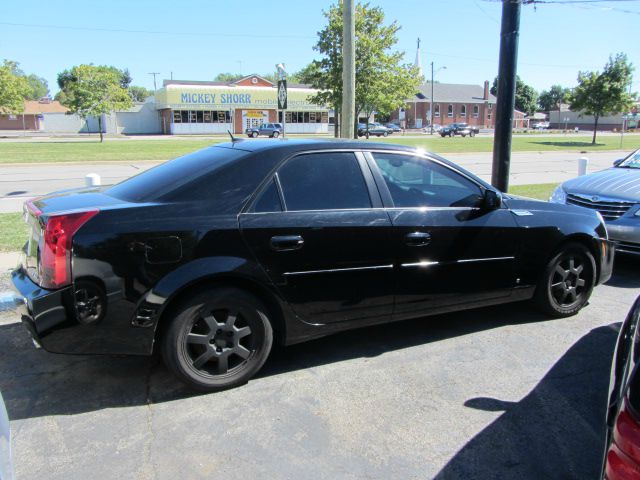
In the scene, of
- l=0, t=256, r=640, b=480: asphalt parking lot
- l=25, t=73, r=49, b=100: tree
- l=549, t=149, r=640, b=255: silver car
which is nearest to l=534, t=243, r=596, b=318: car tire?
l=0, t=256, r=640, b=480: asphalt parking lot

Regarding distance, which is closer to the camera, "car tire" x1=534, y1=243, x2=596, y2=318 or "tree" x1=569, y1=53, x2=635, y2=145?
"car tire" x1=534, y1=243, x2=596, y2=318

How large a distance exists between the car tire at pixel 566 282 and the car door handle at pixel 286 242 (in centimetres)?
244

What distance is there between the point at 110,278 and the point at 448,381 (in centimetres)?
240

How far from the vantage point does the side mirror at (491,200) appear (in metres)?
4.33

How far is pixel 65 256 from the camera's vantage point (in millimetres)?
3137

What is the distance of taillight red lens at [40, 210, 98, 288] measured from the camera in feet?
10.3

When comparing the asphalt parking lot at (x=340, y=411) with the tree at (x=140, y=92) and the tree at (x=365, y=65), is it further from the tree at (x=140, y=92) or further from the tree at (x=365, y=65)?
the tree at (x=140, y=92)

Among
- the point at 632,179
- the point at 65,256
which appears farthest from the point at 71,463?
the point at 632,179

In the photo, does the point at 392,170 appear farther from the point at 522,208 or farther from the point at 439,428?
the point at 439,428

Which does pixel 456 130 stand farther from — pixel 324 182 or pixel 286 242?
pixel 286 242

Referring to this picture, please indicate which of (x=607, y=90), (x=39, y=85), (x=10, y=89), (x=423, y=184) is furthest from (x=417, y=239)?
(x=39, y=85)

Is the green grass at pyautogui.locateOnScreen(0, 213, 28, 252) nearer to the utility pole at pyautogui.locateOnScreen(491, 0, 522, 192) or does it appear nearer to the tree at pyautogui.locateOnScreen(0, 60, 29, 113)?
the utility pole at pyautogui.locateOnScreen(491, 0, 522, 192)

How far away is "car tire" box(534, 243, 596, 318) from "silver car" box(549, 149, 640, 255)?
172cm

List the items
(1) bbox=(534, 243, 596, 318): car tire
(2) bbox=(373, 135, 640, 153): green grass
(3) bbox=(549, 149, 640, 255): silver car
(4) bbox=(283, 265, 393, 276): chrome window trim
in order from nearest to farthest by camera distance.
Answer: (4) bbox=(283, 265, 393, 276): chrome window trim → (1) bbox=(534, 243, 596, 318): car tire → (3) bbox=(549, 149, 640, 255): silver car → (2) bbox=(373, 135, 640, 153): green grass
